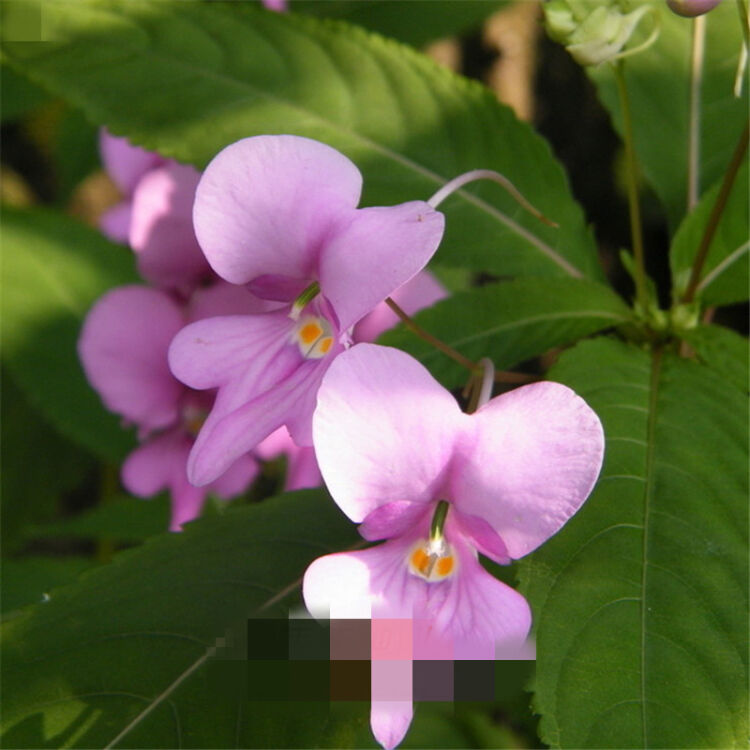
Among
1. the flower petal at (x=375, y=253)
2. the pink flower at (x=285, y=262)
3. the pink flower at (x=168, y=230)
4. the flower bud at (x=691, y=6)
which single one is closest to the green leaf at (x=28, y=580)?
the pink flower at (x=168, y=230)

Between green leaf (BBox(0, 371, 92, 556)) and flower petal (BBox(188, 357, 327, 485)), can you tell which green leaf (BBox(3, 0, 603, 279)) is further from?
green leaf (BBox(0, 371, 92, 556))

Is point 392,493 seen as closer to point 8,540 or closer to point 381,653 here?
point 381,653

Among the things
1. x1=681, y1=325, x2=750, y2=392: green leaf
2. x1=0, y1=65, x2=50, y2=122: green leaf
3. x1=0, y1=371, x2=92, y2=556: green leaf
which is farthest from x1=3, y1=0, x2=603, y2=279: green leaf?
x1=0, y1=371, x2=92, y2=556: green leaf

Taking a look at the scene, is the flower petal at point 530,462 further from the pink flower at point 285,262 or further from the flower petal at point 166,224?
the flower petal at point 166,224

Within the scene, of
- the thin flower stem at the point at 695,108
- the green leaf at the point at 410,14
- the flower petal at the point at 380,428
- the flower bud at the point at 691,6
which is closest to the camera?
the flower petal at the point at 380,428

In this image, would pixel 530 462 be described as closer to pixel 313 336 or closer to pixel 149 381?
pixel 313 336

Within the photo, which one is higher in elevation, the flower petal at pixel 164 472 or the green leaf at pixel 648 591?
the green leaf at pixel 648 591

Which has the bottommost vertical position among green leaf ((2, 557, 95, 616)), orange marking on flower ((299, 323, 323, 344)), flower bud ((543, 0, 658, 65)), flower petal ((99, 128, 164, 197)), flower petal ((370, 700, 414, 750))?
green leaf ((2, 557, 95, 616))
